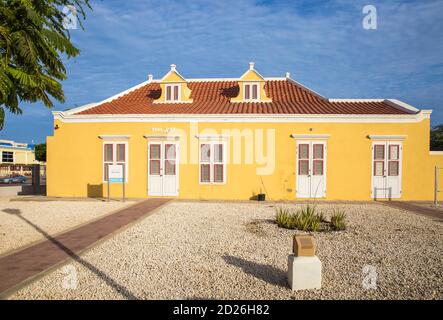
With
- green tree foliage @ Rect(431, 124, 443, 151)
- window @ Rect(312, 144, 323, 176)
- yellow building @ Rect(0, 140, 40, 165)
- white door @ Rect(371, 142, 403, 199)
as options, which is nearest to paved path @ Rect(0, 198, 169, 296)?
window @ Rect(312, 144, 323, 176)

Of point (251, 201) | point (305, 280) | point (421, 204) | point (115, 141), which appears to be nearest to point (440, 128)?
point (421, 204)

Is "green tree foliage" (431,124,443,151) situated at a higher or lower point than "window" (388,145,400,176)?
higher

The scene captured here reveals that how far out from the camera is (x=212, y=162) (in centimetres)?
1373

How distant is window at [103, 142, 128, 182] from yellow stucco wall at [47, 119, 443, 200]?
25 cm

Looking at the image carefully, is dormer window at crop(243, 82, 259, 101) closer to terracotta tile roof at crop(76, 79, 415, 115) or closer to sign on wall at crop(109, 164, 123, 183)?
terracotta tile roof at crop(76, 79, 415, 115)

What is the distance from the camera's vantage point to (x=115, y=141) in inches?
551

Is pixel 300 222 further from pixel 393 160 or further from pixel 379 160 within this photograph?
pixel 393 160

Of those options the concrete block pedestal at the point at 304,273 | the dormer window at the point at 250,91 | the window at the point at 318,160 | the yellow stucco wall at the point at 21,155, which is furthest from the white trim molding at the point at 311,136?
the yellow stucco wall at the point at 21,155

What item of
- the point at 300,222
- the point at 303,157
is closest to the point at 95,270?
the point at 300,222

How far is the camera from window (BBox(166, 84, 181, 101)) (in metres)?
16.2

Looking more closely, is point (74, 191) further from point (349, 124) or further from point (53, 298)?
point (349, 124)

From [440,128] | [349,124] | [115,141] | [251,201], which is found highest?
[440,128]

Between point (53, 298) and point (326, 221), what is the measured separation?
7328 mm

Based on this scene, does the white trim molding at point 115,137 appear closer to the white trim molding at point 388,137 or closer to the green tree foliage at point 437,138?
the white trim molding at point 388,137
